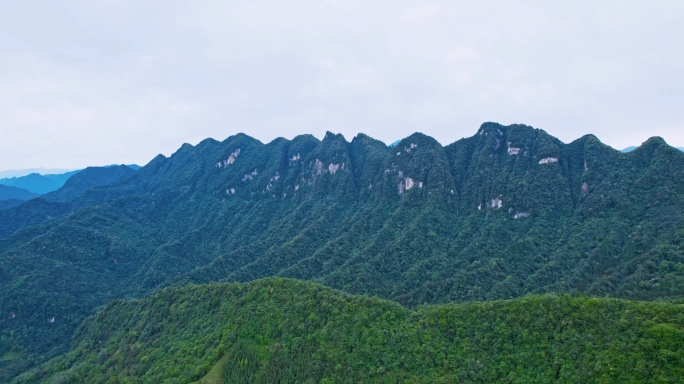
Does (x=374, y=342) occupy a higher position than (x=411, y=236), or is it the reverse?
(x=411, y=236)

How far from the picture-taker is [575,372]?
44.7 metres

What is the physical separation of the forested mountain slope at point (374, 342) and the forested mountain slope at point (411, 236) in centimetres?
3306

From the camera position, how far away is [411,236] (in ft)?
417

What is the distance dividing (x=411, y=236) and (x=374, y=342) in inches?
2863

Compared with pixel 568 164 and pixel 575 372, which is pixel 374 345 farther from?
pixel 568 164

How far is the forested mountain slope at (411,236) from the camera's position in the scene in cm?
9444

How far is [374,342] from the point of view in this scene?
57.7 m

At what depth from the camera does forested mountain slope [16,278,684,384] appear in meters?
44.5

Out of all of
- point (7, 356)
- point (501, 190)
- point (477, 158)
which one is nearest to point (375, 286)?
point (501, 190)

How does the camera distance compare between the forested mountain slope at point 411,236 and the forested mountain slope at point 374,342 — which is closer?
the forested mountain slope at point 374,342

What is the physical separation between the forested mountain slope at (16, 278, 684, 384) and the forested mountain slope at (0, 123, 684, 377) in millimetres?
33057

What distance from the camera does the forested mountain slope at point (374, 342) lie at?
44500mm

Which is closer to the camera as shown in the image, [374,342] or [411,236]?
[374,342]

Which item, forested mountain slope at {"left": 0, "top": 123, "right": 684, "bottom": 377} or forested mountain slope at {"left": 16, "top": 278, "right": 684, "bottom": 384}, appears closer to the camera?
forested mountain slope at {"left": 16, "top": 278, "right": 684, "bottom": 384}
